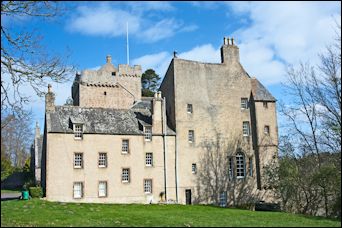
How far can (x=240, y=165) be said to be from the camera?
41.4 metres

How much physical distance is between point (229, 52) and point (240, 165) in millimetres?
12756

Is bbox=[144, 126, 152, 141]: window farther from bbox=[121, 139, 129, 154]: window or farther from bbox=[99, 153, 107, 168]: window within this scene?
bbox=[99, 153, 107, 168]: window

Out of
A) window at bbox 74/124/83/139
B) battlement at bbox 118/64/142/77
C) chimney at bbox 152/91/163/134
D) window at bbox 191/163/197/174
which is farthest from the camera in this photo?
battlement at bbox 118/64/142/77

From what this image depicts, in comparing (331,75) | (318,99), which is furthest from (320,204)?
(331,75)

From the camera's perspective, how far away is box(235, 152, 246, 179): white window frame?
4103cm

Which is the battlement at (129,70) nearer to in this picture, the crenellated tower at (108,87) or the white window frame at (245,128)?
the crenellated tower at (108,87)

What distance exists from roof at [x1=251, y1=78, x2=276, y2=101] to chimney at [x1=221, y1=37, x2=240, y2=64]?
3227mm

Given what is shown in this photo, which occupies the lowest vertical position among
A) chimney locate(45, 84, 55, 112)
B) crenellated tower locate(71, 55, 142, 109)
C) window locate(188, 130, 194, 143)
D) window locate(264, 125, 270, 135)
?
window locate(188, 130, 194, 143)

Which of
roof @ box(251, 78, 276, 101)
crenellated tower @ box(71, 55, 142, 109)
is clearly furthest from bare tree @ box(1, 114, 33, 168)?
roof @ box(251, 78, 276, 101)

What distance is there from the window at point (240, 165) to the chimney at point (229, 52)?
1055 centimetres

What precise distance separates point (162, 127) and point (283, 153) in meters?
12.2

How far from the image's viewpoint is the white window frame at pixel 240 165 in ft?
135

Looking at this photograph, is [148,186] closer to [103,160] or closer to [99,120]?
[103,160]

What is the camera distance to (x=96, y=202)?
3494cm
